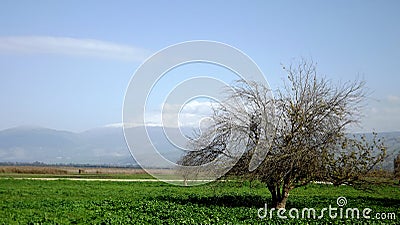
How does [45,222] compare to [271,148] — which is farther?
[271,148]

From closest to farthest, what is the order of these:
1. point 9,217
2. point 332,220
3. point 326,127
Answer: point 332,220 < point 9,217 < point 326,127

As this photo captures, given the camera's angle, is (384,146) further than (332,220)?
Yes

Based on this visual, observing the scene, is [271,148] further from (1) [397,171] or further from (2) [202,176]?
(1) [397,171]

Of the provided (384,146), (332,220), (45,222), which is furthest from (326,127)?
(45,222)

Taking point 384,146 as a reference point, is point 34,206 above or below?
below

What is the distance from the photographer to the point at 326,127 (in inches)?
971

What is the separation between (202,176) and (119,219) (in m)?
7.18

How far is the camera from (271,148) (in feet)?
81.0

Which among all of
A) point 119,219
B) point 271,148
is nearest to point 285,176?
point 271,148

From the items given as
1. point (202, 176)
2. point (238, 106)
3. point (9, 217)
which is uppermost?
point (238, 106)

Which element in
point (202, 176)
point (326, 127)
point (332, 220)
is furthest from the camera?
point (202, 176)

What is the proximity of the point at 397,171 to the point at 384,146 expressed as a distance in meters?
3.60

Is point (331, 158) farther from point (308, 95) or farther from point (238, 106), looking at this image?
point (238, 106)

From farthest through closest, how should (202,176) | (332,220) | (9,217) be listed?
(202,176)
(9,217)
(332,220)
